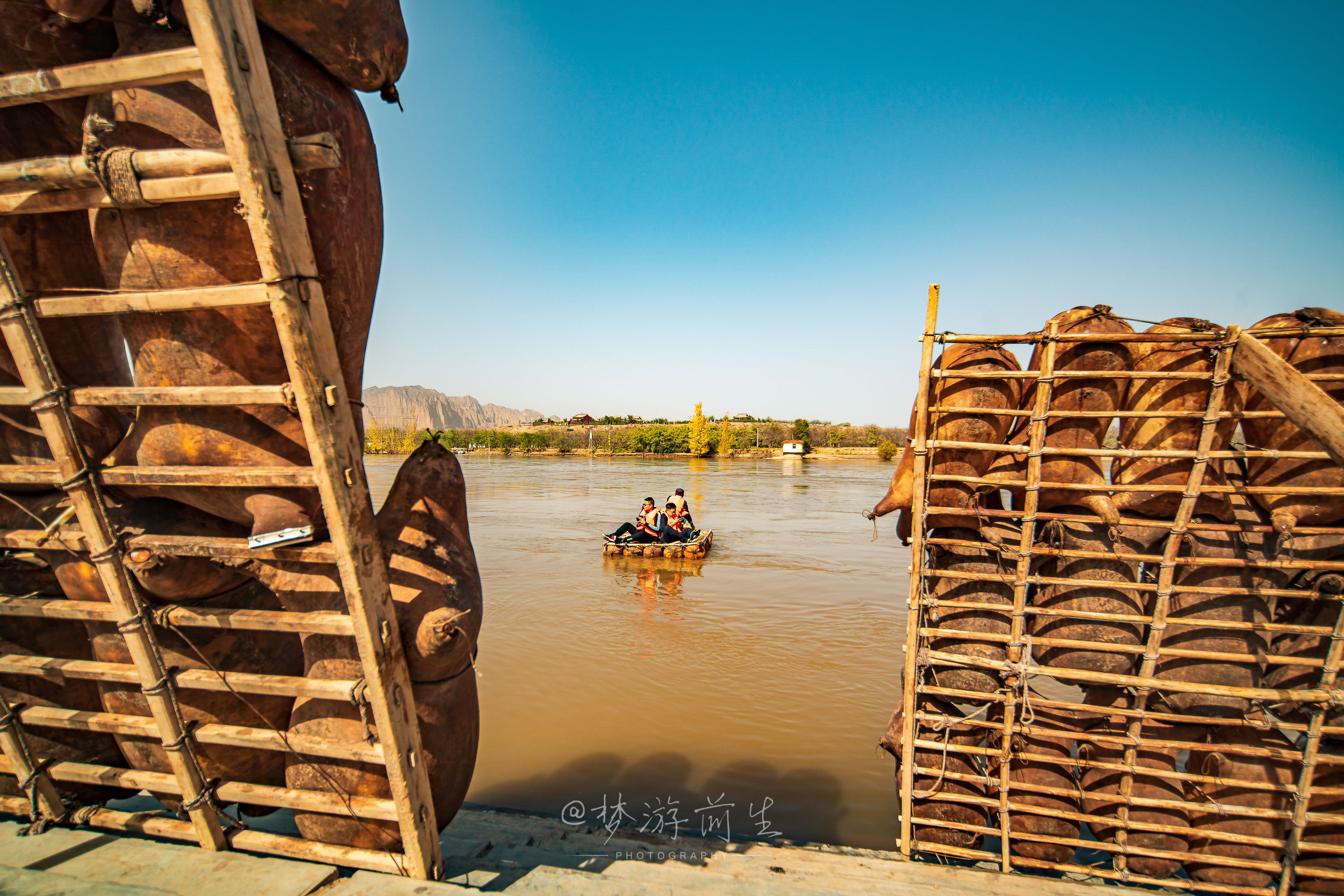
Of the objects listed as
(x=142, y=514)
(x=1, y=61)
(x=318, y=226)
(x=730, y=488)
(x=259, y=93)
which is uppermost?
(x=1, y=61)

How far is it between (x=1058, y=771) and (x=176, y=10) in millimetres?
5302

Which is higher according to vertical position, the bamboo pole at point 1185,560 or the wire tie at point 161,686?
the bamboo pole at point 1185,560

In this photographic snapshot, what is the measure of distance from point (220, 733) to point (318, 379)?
1.70 m

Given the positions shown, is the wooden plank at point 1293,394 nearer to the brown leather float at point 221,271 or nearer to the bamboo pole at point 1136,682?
the bamboo pole at point 1136,682

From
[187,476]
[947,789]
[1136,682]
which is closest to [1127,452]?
[1136,682]

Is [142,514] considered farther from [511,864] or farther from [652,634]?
[652,634]

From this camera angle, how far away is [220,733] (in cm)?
230

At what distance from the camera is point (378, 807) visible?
2.27 meters

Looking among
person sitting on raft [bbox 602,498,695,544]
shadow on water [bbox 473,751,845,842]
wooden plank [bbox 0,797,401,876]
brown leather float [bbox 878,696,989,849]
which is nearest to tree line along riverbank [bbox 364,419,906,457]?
person sitting on raft [bbox 602,498,695,544]

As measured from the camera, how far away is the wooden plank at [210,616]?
2.09 meters

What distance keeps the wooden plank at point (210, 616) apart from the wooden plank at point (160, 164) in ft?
5.46

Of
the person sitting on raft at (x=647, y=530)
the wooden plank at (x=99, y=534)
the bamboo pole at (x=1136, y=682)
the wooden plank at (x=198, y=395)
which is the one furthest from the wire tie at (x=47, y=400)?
the person sitting on raft at (x=647, y=530)

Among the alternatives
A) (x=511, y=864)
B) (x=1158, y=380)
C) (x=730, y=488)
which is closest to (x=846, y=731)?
(x=511, y=864)

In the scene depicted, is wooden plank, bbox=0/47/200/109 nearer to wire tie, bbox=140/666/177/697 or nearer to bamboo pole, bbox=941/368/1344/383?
wire tie, bbox=140/666/177/697
